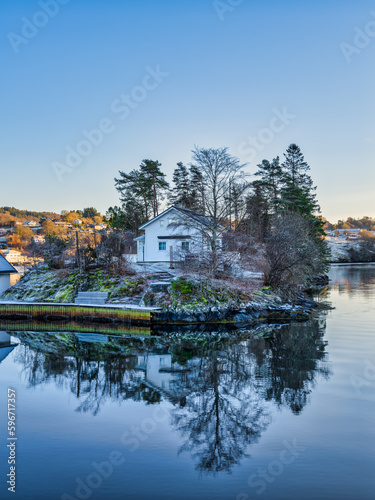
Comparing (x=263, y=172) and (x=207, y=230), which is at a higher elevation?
(x=263, y=172)

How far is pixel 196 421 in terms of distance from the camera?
11.4m

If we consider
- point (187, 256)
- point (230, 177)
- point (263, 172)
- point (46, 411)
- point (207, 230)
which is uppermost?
point (263, 172)

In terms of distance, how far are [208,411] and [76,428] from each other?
387 centimetres

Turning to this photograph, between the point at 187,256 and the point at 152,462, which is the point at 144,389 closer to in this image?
the point at 152,462

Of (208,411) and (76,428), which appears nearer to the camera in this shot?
(76,428)

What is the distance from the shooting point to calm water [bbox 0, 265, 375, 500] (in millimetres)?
8234

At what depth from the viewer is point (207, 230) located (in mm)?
32219

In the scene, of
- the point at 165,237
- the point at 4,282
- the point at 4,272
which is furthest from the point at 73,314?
the point at 165,237

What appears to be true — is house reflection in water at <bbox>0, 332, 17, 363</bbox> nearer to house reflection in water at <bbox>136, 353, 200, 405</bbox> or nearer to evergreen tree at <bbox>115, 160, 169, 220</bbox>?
house reflection in water at <bbox>136, 353, 200, 405</bbox>

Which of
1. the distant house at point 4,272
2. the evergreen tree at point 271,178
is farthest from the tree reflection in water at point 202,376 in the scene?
the evergreen tree at point 271,178

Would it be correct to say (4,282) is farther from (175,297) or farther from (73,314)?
(175,297)

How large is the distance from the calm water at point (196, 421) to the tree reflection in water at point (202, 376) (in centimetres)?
5

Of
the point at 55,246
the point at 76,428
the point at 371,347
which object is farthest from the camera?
the point at 55,246

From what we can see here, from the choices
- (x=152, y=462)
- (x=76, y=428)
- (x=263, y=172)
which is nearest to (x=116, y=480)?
(x=152, y=462)
